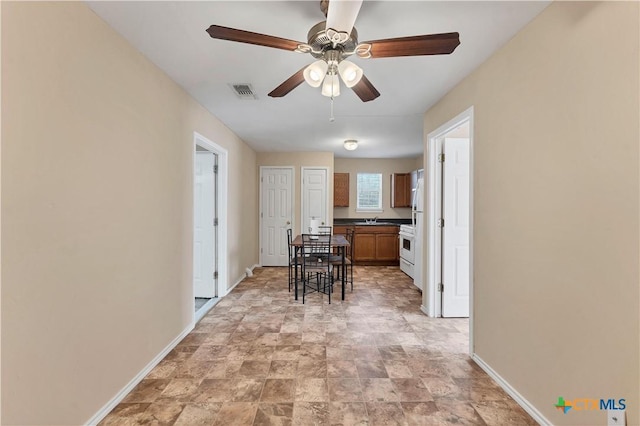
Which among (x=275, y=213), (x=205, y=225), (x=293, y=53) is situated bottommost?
(x=205, y=225)

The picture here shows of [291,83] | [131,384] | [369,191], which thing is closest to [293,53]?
[291,83]

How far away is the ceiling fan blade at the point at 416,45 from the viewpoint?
4.35ft

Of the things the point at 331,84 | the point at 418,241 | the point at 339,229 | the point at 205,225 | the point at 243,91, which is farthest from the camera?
the point at 339,229

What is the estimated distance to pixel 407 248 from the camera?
202 inches

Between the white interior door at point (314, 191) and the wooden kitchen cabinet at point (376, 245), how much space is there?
93 centimetres

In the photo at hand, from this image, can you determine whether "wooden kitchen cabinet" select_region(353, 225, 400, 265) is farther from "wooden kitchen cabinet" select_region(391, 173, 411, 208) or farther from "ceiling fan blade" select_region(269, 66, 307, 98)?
"ceiling fan blade" select_region(269, 66, 307, 98)


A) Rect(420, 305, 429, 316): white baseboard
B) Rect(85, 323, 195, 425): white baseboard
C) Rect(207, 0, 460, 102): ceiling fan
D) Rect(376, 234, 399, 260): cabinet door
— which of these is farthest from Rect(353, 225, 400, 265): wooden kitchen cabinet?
Rect(207, 0, 460, 102): ceiling fan

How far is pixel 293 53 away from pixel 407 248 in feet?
13.2

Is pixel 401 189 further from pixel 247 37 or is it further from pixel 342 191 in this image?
pixel 247 37

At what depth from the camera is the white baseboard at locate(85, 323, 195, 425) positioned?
1.61 metres

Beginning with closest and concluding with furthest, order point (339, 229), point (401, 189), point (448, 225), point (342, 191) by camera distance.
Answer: point (448, 225) < point (339, 229) < point (401, 189) < point (342, 191)

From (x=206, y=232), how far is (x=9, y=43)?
285 centimetres

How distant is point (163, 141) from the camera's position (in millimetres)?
2346

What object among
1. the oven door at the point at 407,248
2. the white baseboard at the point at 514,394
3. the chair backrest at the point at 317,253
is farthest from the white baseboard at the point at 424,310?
the oven door at the point at 407,248
